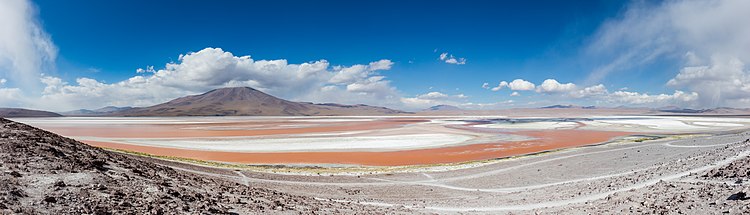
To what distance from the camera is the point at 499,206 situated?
1780cm

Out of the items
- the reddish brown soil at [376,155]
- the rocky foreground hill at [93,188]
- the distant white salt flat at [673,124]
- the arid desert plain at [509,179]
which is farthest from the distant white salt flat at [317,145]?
the distant white salt flat at [673,124]

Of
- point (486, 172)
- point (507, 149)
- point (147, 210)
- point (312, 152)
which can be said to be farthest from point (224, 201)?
point (507, 149)

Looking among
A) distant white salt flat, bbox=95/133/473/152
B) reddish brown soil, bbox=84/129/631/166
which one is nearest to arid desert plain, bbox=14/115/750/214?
reddish brown soil, bbox=84/129/631/166

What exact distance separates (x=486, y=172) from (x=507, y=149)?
2223cm

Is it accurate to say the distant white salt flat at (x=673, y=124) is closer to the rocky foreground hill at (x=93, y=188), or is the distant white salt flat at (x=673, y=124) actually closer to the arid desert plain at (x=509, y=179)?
the arid desert plain at (x=509, y=179)

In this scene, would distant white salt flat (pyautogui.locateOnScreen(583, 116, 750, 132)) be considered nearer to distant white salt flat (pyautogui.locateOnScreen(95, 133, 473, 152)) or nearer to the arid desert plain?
distant white salt flat (pyautogui.locateOnScreen(95, 133, 473, 152))

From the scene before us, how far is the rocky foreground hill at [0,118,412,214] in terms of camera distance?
28.3 ft

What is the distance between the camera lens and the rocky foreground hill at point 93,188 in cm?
862

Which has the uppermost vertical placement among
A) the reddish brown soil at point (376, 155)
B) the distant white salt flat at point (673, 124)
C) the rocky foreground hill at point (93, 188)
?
the distant white salt flat at point (673, 124)

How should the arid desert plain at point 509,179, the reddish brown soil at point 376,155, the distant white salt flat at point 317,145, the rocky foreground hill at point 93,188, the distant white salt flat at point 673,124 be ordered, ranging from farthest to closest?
the distant white salt flat at point 673,124 < the distant white salt flat at point 317,145 < the reddish brown soil at point 376,155 < the arid desert plain at point 509,179 < the rocky foreground hill at point 93,188

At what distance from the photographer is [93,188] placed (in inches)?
386

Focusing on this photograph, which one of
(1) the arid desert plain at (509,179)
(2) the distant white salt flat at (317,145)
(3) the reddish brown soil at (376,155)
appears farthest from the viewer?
(2) the distant white salt flat at (317,145)

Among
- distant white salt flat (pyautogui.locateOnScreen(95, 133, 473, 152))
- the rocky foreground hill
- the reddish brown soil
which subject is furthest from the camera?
distant white salt flat (pyautogui.locateOnScreen(95, 133, 473, 152))

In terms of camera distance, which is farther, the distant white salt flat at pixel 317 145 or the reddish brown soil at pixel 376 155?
the distant white salt flat at pixel 317 145
